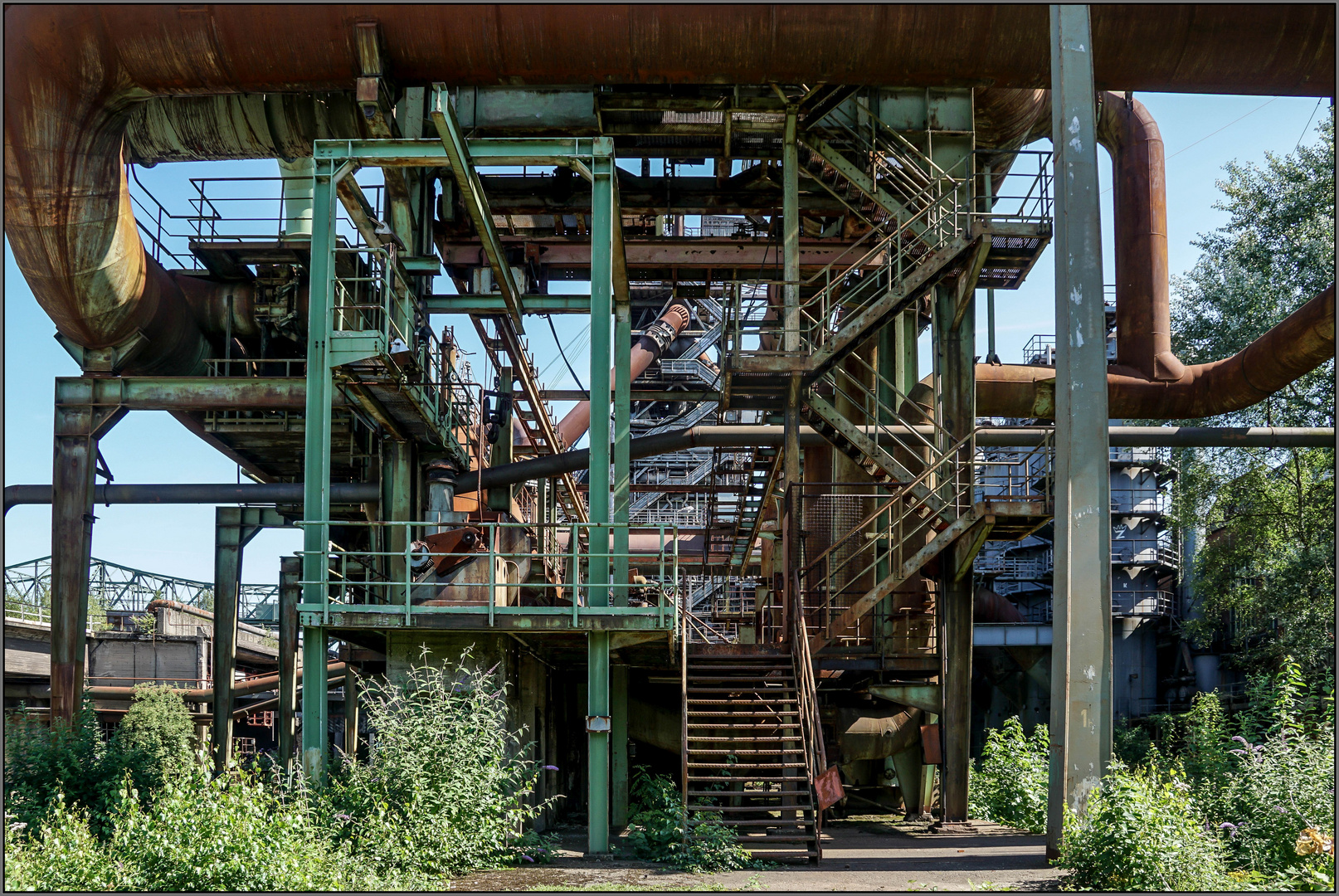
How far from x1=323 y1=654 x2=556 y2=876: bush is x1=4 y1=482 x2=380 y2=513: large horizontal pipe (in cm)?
808

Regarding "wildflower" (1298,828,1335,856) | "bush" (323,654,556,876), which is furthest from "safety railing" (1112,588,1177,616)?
"bush" (323,654,556,876)

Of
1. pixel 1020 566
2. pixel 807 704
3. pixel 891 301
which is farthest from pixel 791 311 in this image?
pixel 1020 566

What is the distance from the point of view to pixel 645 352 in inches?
1483

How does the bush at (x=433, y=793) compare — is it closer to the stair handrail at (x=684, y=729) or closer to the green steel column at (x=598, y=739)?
the green steel column at (x=598, y=739)

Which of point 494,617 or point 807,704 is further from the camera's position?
point 807,704

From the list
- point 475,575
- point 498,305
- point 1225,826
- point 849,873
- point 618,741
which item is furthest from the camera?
point 498,305

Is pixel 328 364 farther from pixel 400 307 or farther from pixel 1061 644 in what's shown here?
pixel 1061 644

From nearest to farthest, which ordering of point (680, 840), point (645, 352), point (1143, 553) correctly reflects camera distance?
point (680, 840)
point (645, 352)
point (1143, 553)

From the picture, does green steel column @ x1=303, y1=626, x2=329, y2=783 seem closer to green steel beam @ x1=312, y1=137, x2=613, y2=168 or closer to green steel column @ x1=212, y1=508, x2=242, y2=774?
green steel beam @ x1=312, y1=137, x2=613, y2=168

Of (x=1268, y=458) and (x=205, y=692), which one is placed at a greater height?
(x=1268, y=458)

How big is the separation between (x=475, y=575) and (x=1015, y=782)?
28.6ft

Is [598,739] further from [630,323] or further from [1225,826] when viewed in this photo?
[630,323]

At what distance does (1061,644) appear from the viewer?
1144 centimetres

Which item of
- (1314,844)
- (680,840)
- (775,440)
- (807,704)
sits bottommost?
(680,840)
